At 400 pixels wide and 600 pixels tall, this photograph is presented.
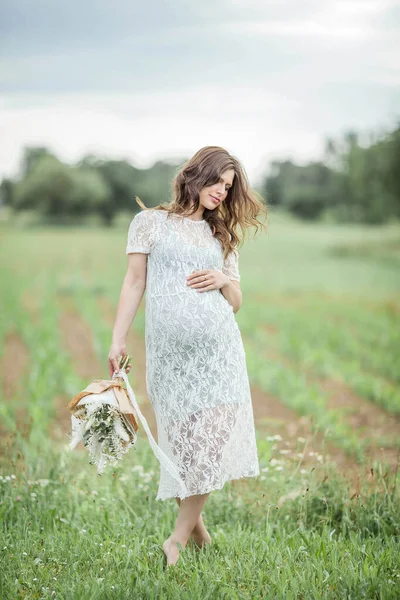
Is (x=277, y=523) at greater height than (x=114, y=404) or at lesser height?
lesser

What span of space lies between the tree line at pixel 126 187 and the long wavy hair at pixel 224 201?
33.4 meters

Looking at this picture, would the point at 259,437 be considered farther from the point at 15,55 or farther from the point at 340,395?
the point at 15,55

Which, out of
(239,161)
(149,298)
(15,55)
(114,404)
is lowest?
(114,404)

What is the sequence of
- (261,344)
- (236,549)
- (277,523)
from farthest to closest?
(261,344) → (277,523) → (236,549)

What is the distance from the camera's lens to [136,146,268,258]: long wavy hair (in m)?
3.10

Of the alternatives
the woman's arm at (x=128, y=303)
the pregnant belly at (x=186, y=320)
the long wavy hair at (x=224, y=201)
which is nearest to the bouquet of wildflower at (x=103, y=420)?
the woman's arm at (x=128, y=303)

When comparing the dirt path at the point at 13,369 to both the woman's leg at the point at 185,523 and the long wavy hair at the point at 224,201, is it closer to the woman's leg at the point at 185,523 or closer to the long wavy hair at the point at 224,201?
the woman's leg at the point at 185,523

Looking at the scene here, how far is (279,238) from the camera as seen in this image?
117 ft

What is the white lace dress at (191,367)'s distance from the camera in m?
2.94

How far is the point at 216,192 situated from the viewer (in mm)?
3113

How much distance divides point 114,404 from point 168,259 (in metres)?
0.67

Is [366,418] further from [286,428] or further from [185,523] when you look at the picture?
[185,523]

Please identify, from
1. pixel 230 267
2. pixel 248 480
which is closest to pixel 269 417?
pixel 248 480

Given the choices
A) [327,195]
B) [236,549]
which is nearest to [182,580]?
[236,549]
